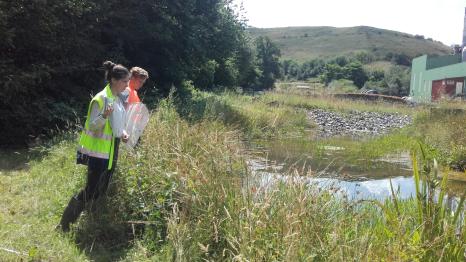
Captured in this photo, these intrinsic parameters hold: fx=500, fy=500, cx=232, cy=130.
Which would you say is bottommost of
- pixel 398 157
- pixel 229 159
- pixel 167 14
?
pixel 398 157

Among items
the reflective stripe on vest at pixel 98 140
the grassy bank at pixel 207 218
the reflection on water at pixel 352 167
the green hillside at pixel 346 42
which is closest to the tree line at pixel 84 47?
the grassy bank at pixel 207 218

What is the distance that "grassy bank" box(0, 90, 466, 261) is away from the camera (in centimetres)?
371

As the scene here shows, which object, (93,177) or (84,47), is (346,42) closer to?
(84,47)

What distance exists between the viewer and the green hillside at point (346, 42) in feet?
461

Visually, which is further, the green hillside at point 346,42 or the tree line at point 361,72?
the green hillside at point 346,42

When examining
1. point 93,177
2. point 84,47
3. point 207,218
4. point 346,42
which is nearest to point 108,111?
point 93,177

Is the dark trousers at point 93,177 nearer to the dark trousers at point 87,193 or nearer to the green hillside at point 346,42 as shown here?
the dark trousers at point 87,193

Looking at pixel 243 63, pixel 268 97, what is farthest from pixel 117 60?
pixel 243 63

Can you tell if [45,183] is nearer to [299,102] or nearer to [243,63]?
[299,102]

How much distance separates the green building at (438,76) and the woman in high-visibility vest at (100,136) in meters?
41.2

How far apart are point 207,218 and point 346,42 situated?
508ft

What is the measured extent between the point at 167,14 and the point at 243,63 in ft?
88.3

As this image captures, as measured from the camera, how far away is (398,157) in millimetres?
14609

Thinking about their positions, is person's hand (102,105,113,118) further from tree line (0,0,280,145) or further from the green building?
the green building
